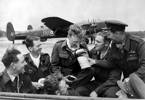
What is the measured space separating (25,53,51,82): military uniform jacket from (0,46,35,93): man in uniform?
28.0 inches

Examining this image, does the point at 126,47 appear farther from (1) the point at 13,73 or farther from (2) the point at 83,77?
(1) the point at 13,73

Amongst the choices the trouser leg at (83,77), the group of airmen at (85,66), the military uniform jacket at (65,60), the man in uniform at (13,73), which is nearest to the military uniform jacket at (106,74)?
the group of airmen at (85,66)

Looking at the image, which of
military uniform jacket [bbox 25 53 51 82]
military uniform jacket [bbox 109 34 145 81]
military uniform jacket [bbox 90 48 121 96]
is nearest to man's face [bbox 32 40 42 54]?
military uniform jacket [bbox 25 53 51 82]

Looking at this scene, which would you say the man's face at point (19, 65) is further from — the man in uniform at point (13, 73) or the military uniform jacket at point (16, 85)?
the military uniform jacket at point (16, 85)

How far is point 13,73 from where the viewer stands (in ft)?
11.8

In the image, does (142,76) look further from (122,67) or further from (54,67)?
(54,67)


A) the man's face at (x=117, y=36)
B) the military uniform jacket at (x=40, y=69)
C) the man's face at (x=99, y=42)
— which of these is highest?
the man's face at (x=117, y=36)

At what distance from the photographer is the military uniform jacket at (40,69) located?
14.4 ft

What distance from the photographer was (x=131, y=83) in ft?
9.96

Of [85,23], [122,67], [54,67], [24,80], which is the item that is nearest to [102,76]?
[122,67]

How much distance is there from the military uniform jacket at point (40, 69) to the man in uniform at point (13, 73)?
2.33 ft

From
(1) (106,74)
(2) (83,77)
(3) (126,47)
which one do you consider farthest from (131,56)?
(2) (83,77)

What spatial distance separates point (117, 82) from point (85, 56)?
44 cm

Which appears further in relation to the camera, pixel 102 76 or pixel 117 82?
pixel 102 76
